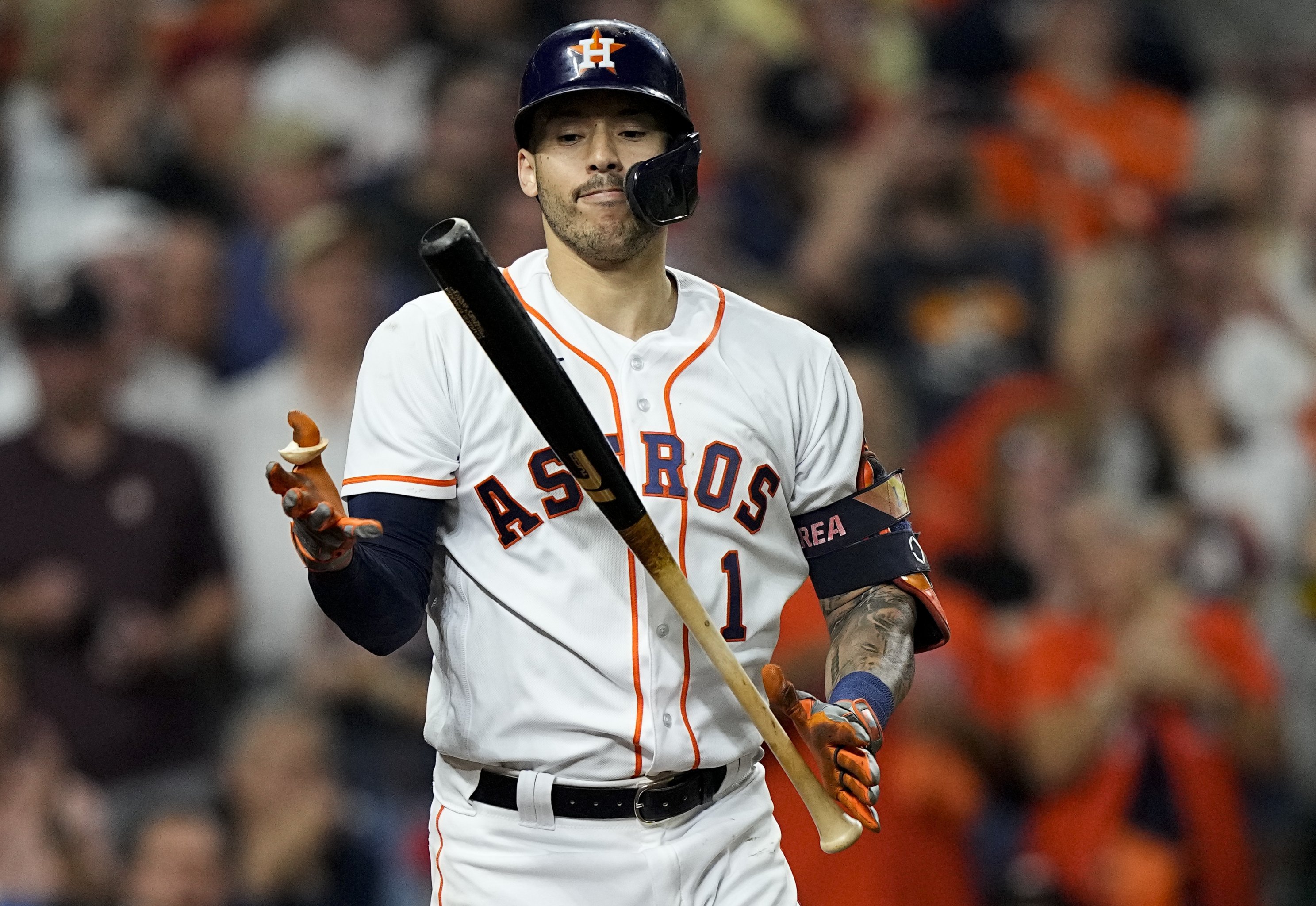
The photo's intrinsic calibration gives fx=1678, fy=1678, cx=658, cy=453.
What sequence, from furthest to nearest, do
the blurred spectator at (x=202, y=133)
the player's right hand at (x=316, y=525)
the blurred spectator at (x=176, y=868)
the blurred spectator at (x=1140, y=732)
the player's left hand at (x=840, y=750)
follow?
the blurred spectator at (x=202, y=133) < the blurred spectator at (x=1140, y=732) < the blurred spectator at (x=176, y=868) < the player's left hand at (x=840, y=750) < the player's right hand at (x=316, y=525)

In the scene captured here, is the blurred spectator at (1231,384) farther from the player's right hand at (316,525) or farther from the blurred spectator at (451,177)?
the player's right hand at (316,525)

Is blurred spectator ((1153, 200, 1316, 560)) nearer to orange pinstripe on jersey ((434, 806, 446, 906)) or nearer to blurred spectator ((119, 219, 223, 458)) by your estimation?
blurred spectator ((119, 219, 223, 458))

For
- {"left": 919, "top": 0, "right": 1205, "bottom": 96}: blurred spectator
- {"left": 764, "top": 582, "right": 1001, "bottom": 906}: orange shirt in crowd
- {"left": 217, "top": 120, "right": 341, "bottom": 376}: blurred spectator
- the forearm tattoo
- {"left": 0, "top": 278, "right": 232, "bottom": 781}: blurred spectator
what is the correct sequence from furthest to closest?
{"left": 919, "top": 0, "right": 1205, "bottom": 96}: blurred spectator < {"left": 217, "top": 120, "right": 341, "bottom": 376}: blurred spectator < {"left": 0, "top": 278, "right": 232, "bottom": 781}: blurred spectator < {"left": 764, "top": 582, "right": 1001, "bottom": 906}: orange shirt in crowd < the forearm tattoo

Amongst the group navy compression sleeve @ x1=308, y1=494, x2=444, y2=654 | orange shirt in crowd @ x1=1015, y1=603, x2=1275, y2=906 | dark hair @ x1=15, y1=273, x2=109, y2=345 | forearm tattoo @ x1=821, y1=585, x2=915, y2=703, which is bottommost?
orange shirt in crowd @ x1=1015, y1=603, x2=1275, y2=906

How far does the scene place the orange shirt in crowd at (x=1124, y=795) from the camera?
15.5 ft

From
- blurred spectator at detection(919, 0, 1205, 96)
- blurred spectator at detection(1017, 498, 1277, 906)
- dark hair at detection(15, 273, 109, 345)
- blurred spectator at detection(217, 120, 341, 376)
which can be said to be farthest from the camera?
blurred spectator at detection(919, 0, 1205, 96)

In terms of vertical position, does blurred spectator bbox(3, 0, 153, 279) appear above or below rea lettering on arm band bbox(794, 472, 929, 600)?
above

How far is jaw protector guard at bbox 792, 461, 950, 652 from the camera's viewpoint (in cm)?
274

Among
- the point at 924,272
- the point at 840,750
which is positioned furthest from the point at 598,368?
the point at 924,272

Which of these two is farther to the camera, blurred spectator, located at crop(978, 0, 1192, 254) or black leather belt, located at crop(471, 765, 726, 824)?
blurred spectator, located at crop(978, 0, 1192, 254)

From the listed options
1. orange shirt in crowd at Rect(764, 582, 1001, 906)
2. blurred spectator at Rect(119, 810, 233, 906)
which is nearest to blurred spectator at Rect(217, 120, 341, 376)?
blurred spectator at Rect(119, 810, 233, 906)

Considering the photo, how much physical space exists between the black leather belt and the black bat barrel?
0.43m

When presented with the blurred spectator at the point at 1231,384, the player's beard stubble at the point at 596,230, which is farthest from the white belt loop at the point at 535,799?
the blurred spectator at the point at 1231,384

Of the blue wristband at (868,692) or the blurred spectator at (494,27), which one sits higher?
the blurred spectator at (494,27)
